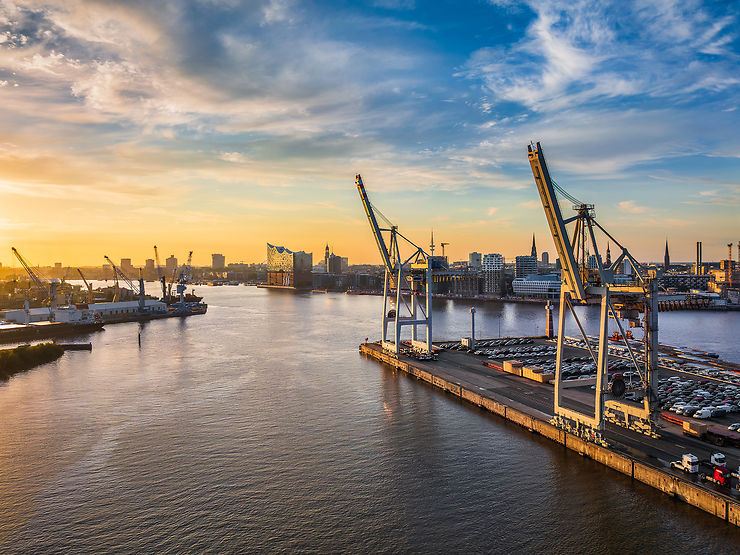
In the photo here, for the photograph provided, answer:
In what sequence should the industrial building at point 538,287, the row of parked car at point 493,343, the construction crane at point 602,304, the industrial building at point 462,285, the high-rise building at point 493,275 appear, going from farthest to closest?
the industrial building at point 462,285
the high-rise building at point 493,275
the industrial building at point 538,287
the row of parked car at point 493,343
the construction crane at point 602,304

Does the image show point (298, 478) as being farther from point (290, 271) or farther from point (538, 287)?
point (290, 271)

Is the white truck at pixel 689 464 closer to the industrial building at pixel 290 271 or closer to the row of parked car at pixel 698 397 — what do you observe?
the row of parked car at pixel 698 397

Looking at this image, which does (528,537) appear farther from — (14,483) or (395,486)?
(14,483)

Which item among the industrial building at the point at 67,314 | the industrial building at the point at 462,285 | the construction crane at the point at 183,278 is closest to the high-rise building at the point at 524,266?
the industrial building at the point at 462,285

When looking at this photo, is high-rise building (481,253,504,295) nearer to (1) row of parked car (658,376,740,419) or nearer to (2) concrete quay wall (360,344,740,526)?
(1) row of parked car (658,376,740,419)

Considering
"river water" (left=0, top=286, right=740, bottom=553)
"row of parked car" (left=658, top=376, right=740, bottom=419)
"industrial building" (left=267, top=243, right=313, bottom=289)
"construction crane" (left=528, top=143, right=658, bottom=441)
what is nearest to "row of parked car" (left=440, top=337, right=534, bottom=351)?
"river water" (left=0, top=286, right=740, bottom=553)
